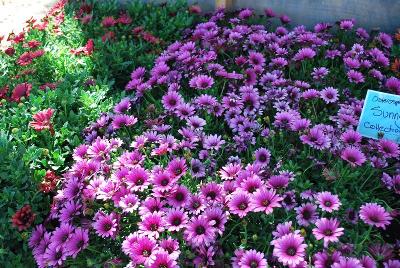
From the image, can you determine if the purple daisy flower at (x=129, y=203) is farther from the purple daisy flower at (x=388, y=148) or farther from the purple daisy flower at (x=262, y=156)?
the purple daisy flower at (x=388, y=148)

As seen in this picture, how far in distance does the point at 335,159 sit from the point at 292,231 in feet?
1.70

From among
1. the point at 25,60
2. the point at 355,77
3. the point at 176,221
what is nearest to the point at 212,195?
the point at 176,221

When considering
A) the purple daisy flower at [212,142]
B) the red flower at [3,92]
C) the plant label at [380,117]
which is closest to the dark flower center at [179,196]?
the purple daisy flower at [212,142]

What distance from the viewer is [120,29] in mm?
3496

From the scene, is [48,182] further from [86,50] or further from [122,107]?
[86,50]

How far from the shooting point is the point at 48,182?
2.13 metres

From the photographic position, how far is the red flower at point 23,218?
1935 millimetres

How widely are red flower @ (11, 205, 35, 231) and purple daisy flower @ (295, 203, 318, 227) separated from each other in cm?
110

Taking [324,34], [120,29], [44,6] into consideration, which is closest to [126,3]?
[120,29]

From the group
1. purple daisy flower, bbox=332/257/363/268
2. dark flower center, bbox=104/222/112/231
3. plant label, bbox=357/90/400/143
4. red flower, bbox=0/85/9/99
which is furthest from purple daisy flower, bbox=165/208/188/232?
red flower, bbox=0/85/9/99

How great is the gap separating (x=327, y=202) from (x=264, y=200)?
231 millimetres

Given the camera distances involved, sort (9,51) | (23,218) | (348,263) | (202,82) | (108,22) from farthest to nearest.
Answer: (108,22)
(9,51)
(202,82)
(23,218)
(348,263)

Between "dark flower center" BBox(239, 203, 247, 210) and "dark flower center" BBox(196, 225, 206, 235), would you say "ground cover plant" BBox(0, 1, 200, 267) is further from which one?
"dark flower center" BBox(239, 203, 247, 210)

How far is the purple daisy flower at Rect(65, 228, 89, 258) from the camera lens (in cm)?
177
